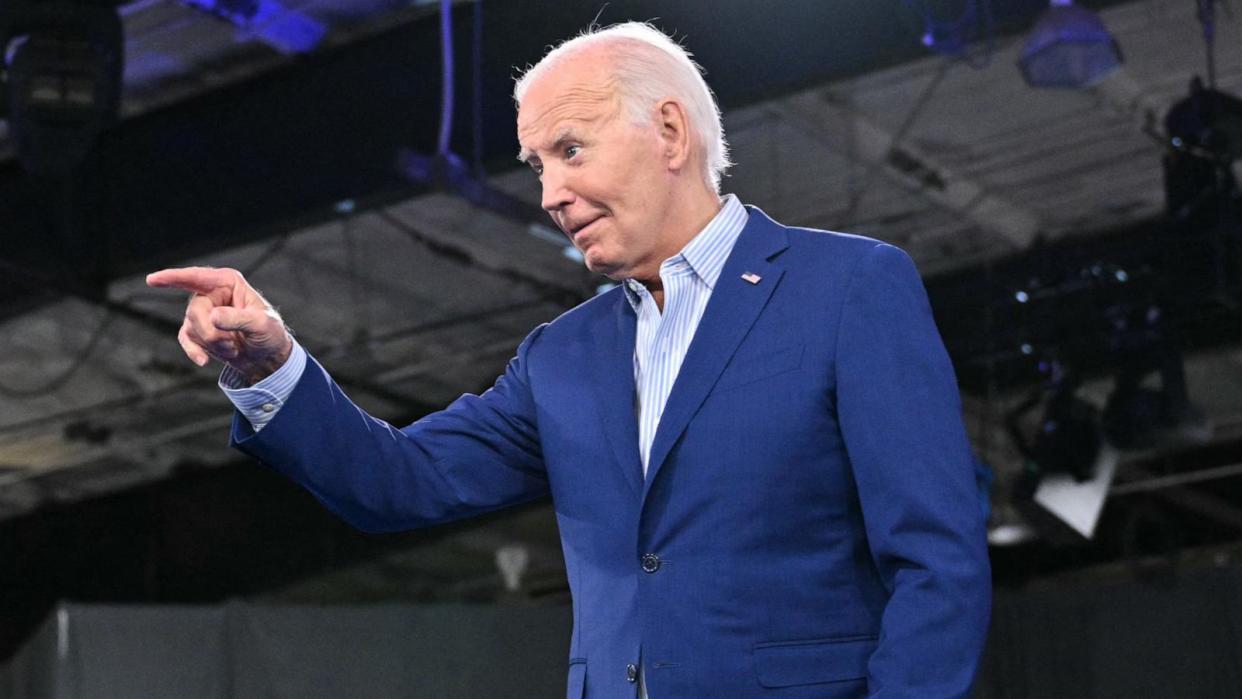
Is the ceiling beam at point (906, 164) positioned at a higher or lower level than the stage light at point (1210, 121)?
lower

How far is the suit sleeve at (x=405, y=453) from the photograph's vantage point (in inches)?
52.9

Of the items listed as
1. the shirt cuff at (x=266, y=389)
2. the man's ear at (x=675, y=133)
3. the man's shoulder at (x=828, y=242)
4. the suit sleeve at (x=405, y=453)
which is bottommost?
the suit sleeve at (x=405, y=453)

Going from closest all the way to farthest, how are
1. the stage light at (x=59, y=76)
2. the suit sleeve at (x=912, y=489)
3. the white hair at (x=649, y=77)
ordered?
the suit sleeve at (x=912, y=489), the white hair at (x=649, y=77), the stage light at (x=59, y=76)

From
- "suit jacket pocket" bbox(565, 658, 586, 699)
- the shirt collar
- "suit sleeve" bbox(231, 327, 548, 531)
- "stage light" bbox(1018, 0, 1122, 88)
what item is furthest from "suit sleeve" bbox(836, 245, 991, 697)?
"stage light" bbox(1018, 0, 1122, 88)

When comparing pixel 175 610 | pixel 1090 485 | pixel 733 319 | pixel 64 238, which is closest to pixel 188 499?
pixel 64 238

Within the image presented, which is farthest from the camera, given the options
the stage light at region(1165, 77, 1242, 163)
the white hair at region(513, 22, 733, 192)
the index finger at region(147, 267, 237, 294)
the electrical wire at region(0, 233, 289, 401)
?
the electrical wire at region(0, 233, 289, 401)

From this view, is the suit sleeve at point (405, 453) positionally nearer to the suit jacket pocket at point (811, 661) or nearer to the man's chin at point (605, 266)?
the man's chin at point (605, 266)

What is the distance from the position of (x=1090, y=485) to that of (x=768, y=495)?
260 inches

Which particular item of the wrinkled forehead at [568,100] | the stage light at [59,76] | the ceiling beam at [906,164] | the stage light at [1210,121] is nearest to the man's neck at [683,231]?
the wrinkled forehead at [568,100]

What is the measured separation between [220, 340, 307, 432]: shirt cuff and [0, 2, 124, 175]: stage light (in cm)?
A: 364

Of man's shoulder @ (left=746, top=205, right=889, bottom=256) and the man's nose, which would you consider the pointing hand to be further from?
man's shoulder @ (left=746, top=205, right=889, bottom=256)

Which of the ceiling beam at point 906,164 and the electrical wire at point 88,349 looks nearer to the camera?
the ceiling beam at point 906,164

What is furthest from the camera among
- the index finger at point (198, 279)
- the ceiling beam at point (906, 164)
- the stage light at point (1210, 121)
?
the ceiling beam at point (906, 164)

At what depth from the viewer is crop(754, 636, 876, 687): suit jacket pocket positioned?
120cm
